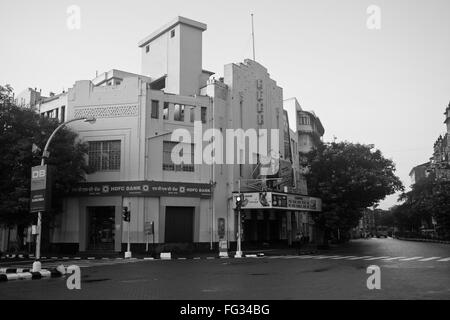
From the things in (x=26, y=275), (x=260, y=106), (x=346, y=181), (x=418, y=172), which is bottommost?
(x=26, y=275)

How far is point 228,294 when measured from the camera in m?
12.8

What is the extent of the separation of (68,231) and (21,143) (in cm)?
847

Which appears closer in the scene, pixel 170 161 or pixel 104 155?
pixel 104 155

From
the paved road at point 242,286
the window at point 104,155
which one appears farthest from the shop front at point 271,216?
the paved road at point 242,286

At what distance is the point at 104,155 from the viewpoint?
1455 inches

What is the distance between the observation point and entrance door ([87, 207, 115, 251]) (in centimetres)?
3619

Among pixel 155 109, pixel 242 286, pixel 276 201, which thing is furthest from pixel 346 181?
pixel 242 286

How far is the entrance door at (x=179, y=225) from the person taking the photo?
1443 inches

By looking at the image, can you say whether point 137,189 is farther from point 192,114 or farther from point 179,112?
point 192,114

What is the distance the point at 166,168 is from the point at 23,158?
1049 centimetres

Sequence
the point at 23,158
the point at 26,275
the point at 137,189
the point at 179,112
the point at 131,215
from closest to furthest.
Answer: the point at 26,275, the point at 23,158, the point at 137,189, the point at 131,215, the point at 179,112
